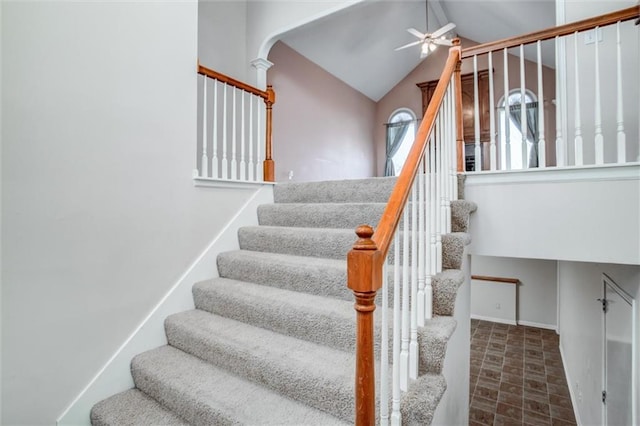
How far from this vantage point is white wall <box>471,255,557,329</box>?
18.9 ft

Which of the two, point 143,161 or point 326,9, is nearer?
point 143,161

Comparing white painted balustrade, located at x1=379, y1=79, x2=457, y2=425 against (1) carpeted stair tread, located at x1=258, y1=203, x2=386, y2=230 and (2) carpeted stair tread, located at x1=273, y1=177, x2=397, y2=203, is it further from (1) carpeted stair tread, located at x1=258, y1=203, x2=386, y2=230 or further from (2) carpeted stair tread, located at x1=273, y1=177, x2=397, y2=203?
(2) carpeted stair tread, located at x1=273, y1=177, x2=397, y2=203

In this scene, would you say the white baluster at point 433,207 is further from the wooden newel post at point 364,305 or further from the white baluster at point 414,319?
the wooden newel post at point 364,305

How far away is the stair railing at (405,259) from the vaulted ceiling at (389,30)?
3.36m

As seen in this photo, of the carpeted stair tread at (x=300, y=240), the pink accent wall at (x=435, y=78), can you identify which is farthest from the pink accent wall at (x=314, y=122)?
the carpeted stair tread at (x=300, y=240)

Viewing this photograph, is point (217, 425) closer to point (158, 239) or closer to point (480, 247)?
point (158, 239)

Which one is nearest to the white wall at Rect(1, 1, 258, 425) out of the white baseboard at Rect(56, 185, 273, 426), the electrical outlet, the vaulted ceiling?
the white baseboard at Rect(56, 185, 273, 426)

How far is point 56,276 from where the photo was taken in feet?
5.13

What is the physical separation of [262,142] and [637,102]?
3.15 metres

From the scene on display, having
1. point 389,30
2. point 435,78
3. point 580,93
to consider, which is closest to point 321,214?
point 580,93

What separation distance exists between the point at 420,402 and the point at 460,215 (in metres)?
1.12

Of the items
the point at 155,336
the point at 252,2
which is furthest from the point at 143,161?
the point at 252,2

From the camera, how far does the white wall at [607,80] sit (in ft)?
6.93

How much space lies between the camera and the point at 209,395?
4.82 feet
